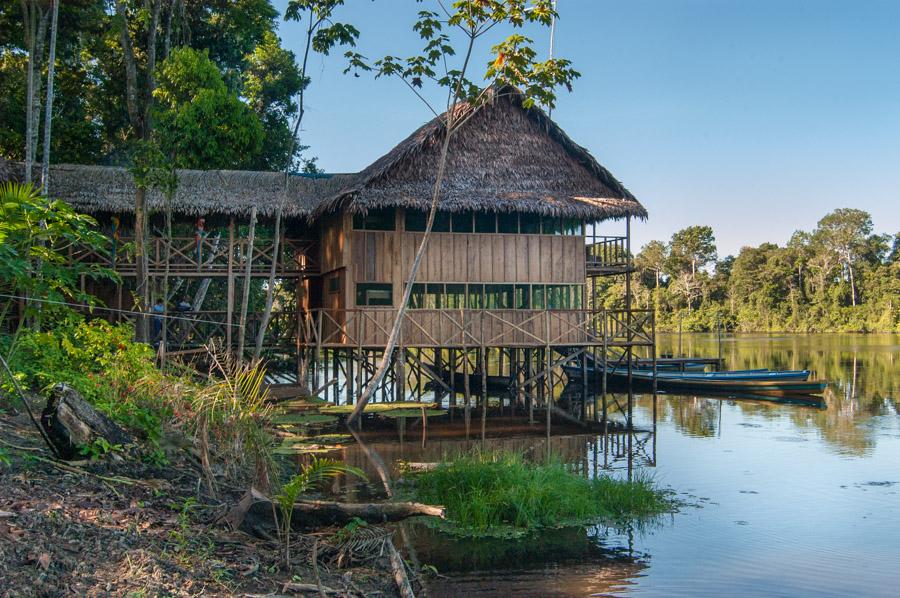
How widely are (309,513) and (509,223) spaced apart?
13.2 m

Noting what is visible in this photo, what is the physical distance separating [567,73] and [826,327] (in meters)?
48.5

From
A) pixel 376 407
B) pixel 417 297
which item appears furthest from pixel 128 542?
pixel 417 297

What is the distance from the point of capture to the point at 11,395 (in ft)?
23.6

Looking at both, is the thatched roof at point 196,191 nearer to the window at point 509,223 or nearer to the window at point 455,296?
the window at point 455,296

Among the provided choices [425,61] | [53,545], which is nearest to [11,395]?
[53,545]

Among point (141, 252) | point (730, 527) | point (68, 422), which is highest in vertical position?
point (141, 252)

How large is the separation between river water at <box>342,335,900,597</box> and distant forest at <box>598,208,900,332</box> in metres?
39.7

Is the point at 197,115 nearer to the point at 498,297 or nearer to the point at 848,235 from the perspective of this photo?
the point at 498,297

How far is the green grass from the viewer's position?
8711 mm

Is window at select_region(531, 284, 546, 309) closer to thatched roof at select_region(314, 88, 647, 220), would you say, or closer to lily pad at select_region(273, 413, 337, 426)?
thatched roof at select_region(314, 88, 647, 220)

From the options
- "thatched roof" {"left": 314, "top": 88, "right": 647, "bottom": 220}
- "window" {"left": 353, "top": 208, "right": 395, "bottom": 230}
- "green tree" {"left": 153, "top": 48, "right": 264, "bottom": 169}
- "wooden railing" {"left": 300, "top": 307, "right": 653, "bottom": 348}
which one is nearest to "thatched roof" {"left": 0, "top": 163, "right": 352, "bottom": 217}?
"green tree" {"left": 153, "top": 48, "right": 264, "bottom": 169}

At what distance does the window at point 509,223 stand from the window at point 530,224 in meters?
0.15

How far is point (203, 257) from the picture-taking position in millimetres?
19734

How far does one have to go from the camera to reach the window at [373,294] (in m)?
18.0
